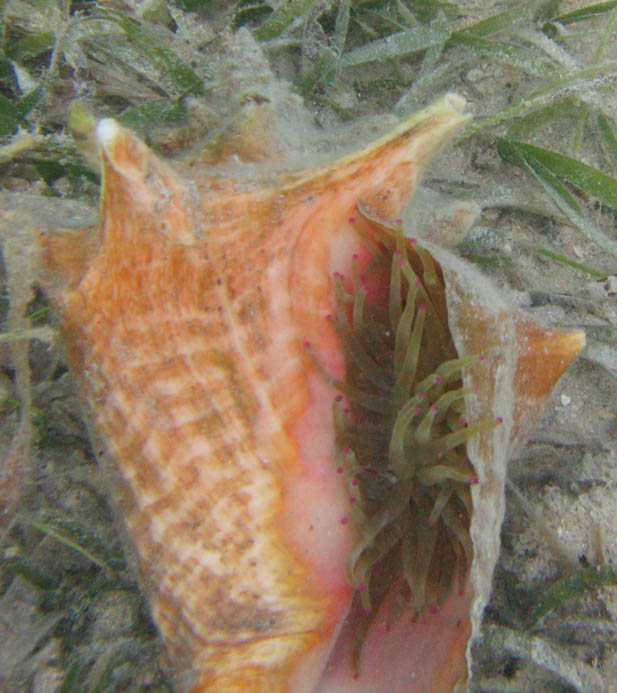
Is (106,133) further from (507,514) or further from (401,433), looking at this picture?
(507,514)

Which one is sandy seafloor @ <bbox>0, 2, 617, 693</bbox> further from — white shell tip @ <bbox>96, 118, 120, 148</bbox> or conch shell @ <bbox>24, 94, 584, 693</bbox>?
white shell tip @ <bbox>96, 118, 120, 148</bbox>

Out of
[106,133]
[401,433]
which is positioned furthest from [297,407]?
[106,133]

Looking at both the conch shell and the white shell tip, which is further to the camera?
the conch shell

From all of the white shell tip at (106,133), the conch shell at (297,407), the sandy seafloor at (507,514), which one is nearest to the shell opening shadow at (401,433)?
the conch shell at (297,407)

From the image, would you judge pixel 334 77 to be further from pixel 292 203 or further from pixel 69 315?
pixel 69 315

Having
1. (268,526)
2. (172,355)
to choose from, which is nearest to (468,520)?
(268,526)

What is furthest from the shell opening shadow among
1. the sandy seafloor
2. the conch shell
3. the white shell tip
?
the white shell tip

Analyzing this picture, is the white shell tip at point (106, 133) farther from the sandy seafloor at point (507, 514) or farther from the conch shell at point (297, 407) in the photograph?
the sandy seafloor at point (507, 514)

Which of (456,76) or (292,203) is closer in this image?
(292,203)
